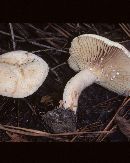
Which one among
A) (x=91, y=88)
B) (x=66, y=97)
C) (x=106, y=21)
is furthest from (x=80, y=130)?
(x=106, y=21)

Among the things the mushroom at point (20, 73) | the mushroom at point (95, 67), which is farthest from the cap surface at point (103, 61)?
the mushroom at point (20, 73)

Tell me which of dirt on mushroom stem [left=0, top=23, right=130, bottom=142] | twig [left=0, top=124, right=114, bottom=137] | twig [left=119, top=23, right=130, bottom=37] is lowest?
twig [left=0, top=124, right=114, bottom=137]

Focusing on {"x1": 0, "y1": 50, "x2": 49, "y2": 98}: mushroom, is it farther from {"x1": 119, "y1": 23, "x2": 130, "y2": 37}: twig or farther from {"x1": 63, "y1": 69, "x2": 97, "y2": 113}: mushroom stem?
{"x1": 119, "y1": 23, "x2": 130, "y2": 37}: twig

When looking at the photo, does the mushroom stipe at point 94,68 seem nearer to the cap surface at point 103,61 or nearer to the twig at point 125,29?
the cap surface at point 103,61

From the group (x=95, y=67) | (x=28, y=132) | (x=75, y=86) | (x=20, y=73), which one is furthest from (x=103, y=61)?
(x=28, y=132)

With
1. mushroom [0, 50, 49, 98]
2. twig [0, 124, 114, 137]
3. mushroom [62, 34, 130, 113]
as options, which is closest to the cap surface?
mushroom [62, 34, 130, 113]

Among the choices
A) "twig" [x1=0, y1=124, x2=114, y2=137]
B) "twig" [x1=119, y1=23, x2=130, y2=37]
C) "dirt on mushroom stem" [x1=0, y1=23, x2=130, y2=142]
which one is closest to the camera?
"twig" [x1=0, y1=124, x2=114, y2=137]

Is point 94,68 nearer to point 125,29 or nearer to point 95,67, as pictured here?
point 95,67
